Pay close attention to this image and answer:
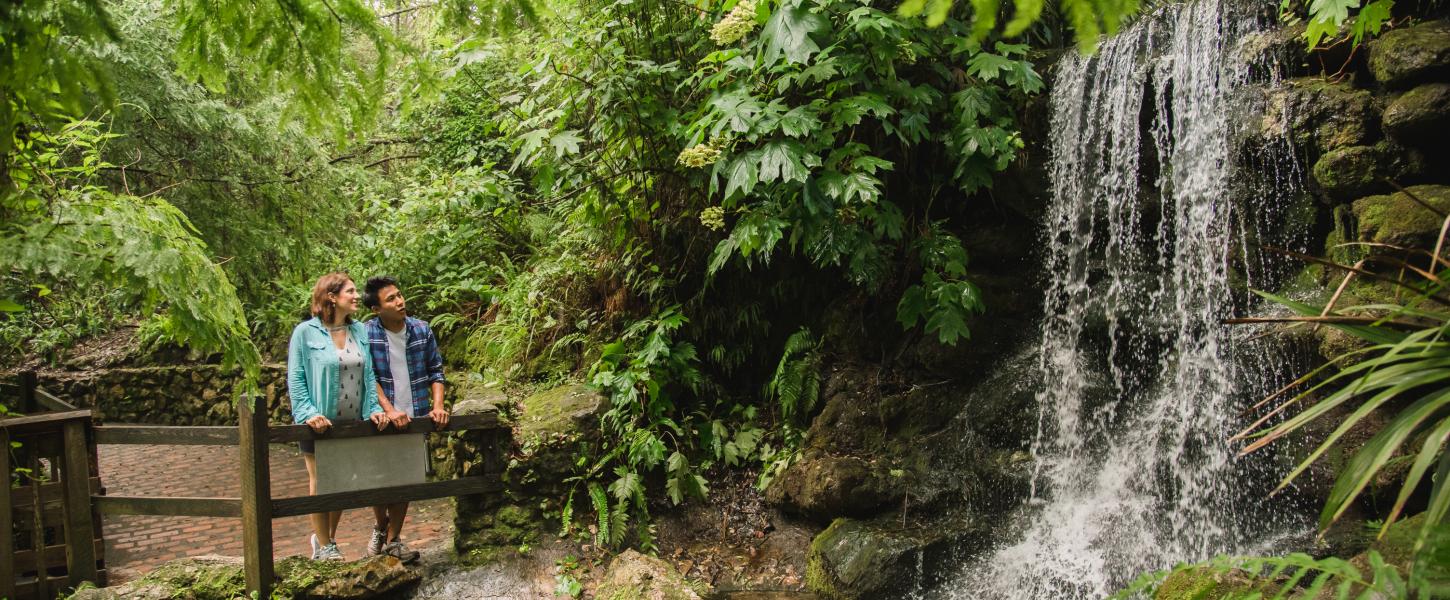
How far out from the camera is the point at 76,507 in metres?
5.16

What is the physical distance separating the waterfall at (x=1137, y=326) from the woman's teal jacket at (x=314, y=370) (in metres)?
3.87

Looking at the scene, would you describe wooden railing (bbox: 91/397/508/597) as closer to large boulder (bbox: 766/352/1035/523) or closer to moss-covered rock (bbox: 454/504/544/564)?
moss-covered rock (bbox: 454/504/544/564)

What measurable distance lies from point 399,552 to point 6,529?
2078mm

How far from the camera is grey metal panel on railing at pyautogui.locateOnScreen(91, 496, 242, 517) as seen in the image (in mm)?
5129

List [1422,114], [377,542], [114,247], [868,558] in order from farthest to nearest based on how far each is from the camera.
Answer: [377,542], [868,558], [1422,114], [114,247]

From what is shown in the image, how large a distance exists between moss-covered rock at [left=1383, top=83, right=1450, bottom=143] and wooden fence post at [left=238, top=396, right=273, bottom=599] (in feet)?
21.5

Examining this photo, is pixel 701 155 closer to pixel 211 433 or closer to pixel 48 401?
pixel 211 433

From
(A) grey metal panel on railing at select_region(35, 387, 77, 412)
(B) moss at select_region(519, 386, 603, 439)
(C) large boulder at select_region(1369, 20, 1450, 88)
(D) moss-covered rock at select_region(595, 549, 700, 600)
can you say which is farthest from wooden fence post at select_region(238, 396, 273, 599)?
(C) large boulder at select_region(1369, 20, 1450, 88)

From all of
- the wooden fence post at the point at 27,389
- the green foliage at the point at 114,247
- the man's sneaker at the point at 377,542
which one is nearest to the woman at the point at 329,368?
the man's sneaker at the point at 377,542

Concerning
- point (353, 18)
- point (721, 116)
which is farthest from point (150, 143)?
point (353, 18)

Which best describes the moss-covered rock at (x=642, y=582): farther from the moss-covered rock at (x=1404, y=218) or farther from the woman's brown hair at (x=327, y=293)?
the moss-covered rock at (x=1404, y=218)

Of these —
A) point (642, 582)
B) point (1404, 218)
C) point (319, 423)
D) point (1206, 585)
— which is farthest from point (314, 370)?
point (1404, 218)

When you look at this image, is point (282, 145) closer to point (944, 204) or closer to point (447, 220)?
point (447, 220)

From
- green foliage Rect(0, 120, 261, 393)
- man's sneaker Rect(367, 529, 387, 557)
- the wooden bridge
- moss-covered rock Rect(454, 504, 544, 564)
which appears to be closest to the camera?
green foliage Rect(0, 120, 261, 393)
